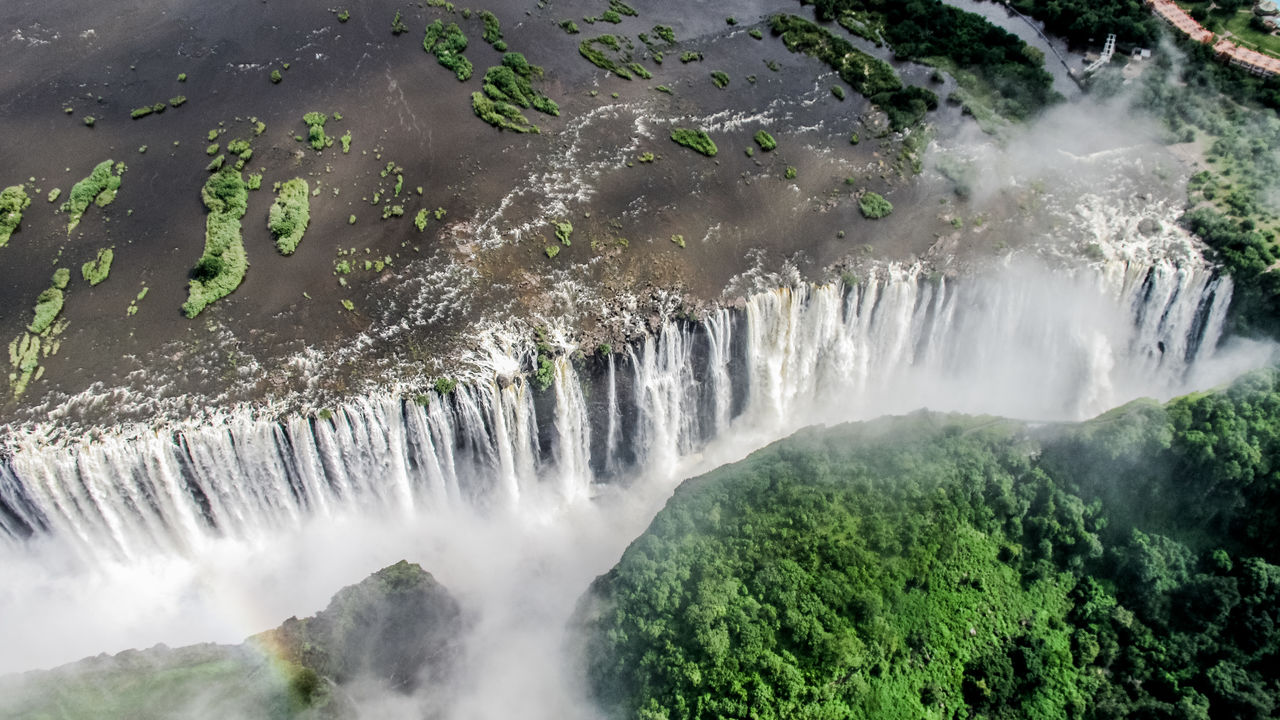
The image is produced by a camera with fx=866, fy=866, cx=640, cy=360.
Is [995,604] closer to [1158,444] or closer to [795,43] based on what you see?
[1158,444]

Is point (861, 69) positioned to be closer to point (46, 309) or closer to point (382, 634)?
point (382, 634)

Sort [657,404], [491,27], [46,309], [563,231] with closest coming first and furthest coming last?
[46,309], [657,404], [563,231], [491,27]

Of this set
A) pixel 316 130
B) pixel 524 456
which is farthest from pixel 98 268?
pixel 524 456

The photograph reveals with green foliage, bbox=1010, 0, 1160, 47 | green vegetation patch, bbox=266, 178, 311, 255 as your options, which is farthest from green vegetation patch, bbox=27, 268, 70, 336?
green foliage, bbox=1010, 0, 1160, 47

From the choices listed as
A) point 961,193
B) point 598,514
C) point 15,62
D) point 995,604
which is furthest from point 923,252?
point 15,62

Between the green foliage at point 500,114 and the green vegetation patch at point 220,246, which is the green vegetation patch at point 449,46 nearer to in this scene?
the green foliage at point 500,114

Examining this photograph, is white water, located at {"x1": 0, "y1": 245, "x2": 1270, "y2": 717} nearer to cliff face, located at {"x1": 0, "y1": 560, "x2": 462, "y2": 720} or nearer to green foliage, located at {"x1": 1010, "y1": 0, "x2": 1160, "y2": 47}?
cliff face, located at {"x1": 0, "y1": 560, "x2": 462, "y2": 720}

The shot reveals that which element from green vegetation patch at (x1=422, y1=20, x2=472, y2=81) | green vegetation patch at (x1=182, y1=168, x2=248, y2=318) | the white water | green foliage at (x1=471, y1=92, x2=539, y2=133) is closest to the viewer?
the white water
